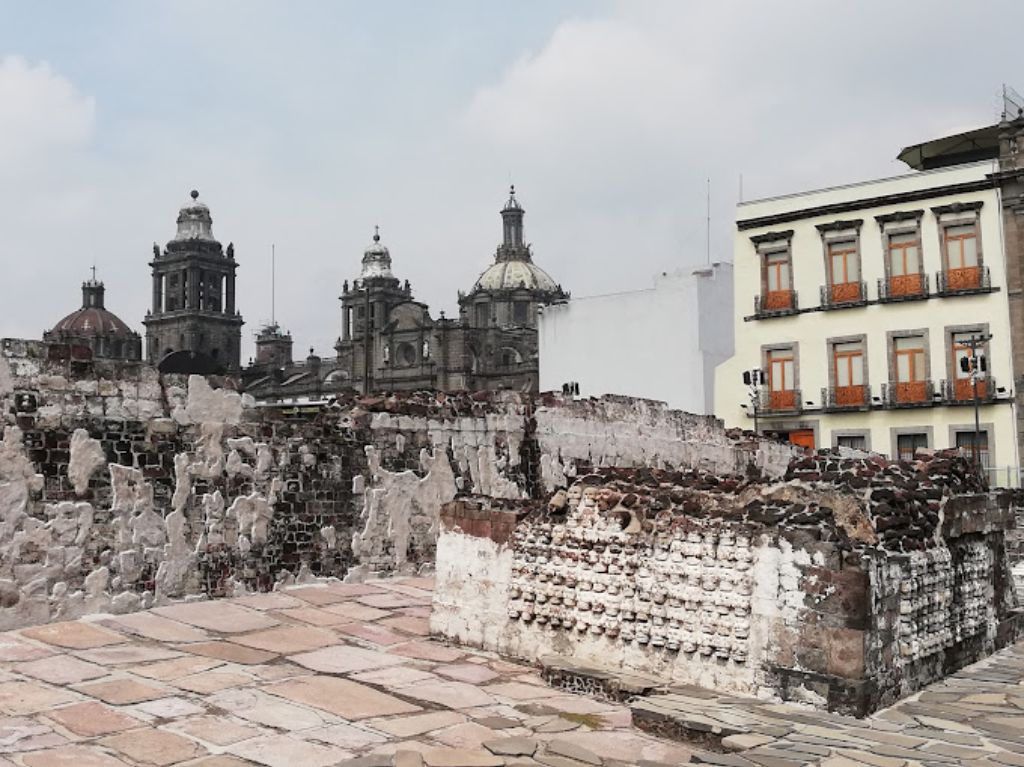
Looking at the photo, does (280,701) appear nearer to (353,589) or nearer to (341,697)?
(341,697)

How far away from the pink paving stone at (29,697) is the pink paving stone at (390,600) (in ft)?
11.2

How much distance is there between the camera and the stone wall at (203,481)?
8047 millimetres

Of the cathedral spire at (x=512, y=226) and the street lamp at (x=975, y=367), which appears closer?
the street lamp at (x=975, y=367)

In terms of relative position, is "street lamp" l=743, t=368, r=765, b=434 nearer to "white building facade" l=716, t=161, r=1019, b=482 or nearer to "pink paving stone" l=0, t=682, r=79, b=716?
"white building facade" l=716, t=161, r=1019, b=482

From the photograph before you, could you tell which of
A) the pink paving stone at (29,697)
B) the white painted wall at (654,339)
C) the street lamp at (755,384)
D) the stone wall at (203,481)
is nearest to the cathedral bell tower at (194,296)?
the white painted wall at (654,339)

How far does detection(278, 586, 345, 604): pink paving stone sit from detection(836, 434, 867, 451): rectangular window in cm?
1778

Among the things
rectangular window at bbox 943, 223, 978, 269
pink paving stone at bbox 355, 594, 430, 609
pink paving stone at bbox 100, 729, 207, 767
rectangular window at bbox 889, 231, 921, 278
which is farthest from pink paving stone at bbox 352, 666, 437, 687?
rectangular window at bbox 943, 223, 978, 269

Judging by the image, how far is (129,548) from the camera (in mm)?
8586

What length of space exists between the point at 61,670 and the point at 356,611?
9.02ft

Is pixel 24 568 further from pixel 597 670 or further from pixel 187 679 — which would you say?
pixel 597 670

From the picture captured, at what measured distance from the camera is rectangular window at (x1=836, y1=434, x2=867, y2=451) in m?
24.8

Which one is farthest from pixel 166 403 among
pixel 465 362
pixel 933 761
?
pixel 465 362

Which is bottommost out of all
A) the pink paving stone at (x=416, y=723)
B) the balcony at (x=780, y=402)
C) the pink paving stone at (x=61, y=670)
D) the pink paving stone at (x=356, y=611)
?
the pink paving stone at (x=416, y=723)

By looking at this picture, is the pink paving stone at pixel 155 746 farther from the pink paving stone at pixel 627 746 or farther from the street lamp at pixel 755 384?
the street lamp at pixel 755 384
